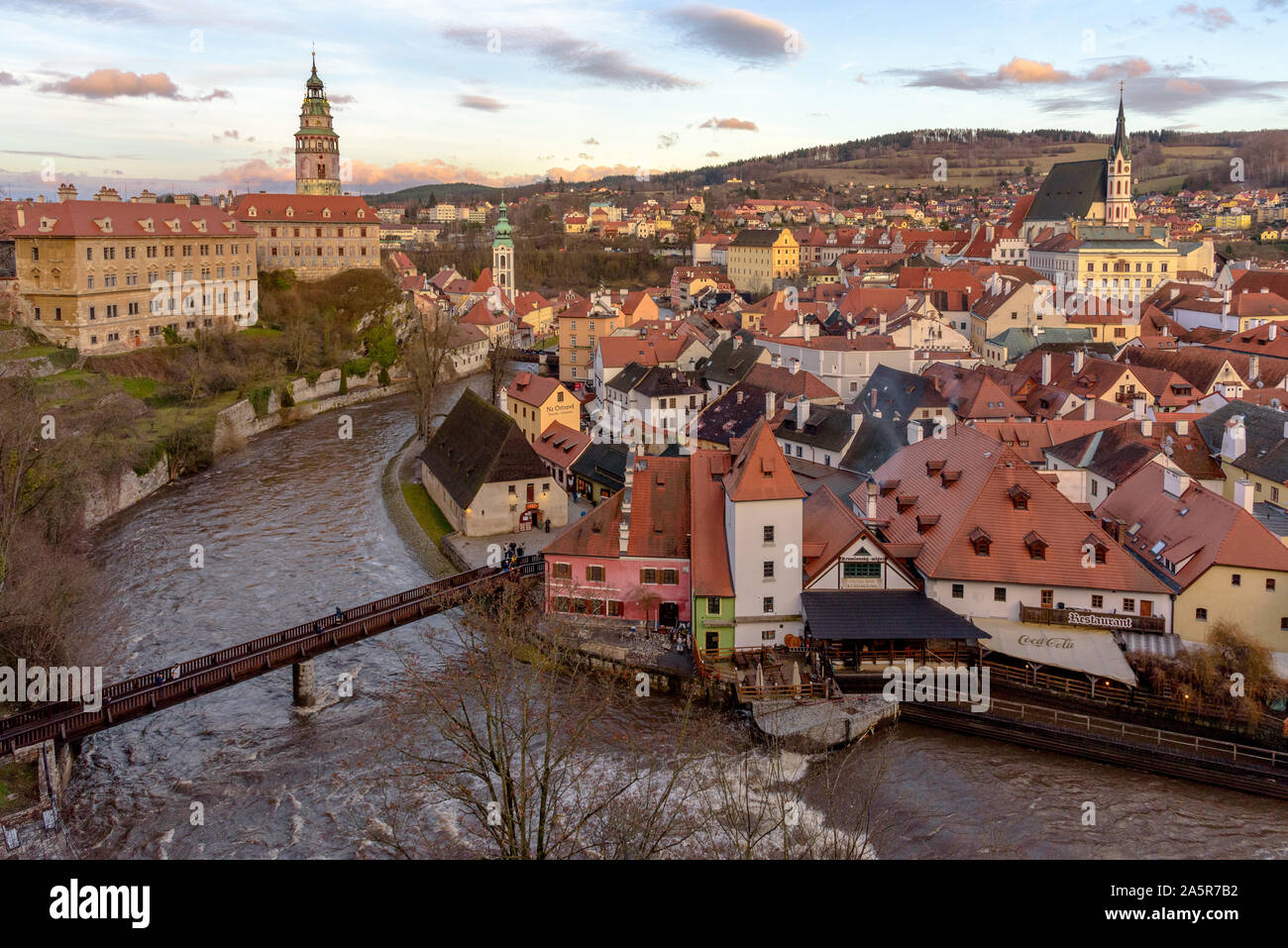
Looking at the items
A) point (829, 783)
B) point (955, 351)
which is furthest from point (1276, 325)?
point (829, 783)

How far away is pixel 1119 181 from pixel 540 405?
65.4 metres

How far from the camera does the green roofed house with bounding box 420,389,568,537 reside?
3011cm

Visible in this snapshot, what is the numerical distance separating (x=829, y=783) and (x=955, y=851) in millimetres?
2524

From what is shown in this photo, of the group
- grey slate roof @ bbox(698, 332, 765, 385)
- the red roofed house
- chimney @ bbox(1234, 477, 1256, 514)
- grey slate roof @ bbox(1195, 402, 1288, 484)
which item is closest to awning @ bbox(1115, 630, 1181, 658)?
the red roofed house

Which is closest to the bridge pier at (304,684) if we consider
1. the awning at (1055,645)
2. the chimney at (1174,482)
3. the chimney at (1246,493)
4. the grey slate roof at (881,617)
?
the grey slate roof at (881,617)

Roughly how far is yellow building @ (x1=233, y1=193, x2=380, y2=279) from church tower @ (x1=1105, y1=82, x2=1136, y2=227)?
56777 mm

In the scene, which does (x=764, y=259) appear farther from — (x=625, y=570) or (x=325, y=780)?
(x=325, y=780)

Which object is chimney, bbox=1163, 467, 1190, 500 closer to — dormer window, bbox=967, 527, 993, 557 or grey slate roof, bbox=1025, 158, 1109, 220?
dormer window, bbox=967, 527, 993, 557

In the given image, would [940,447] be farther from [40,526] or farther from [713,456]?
[40,526]

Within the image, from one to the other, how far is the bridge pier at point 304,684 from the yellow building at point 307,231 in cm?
5027

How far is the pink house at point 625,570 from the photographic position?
77.0 feet

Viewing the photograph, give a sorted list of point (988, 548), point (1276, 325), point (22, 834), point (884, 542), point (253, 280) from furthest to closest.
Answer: point (253, 280), point (1276, 325), point (884, 542), point (988, 548), point (22, 834)
